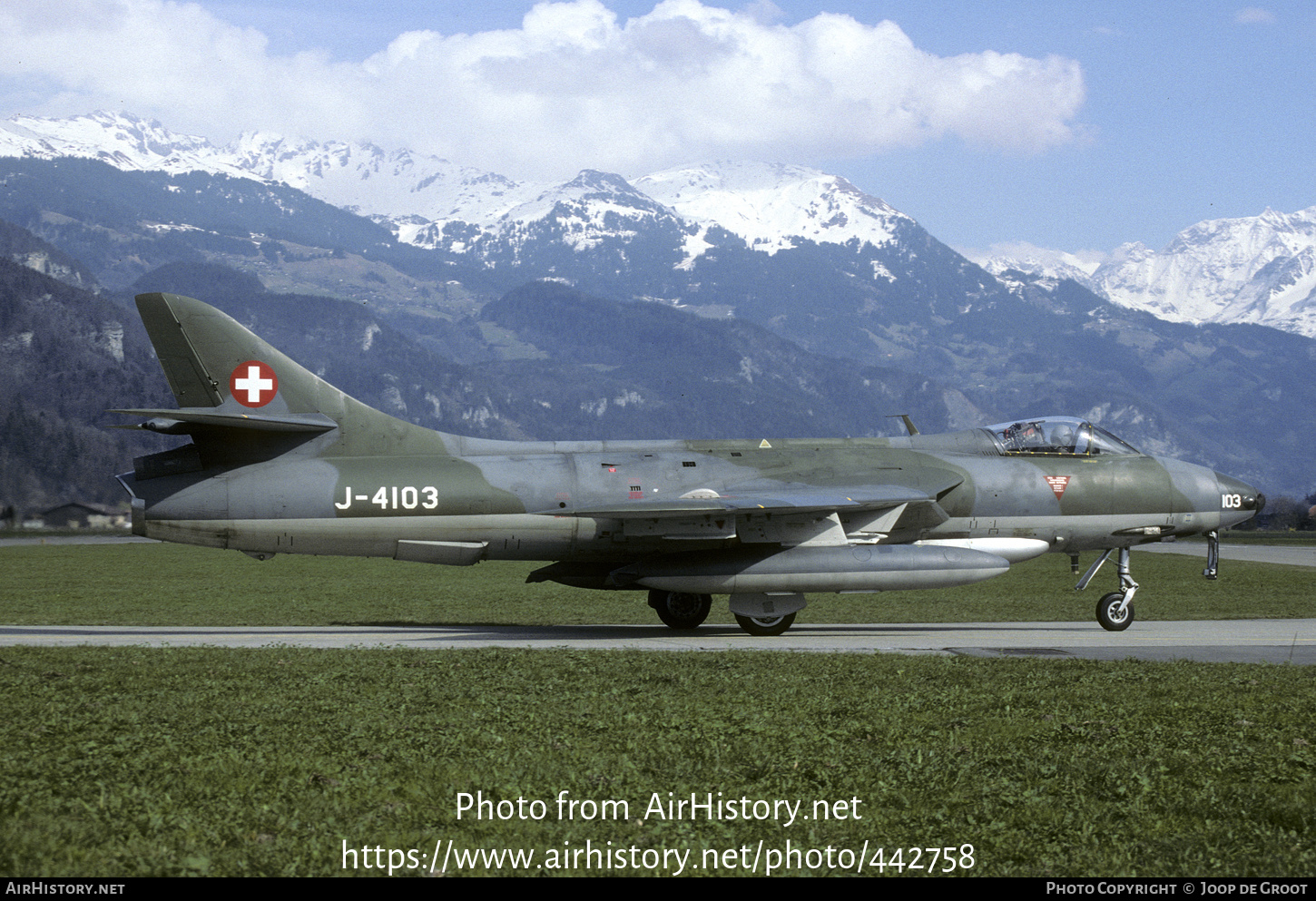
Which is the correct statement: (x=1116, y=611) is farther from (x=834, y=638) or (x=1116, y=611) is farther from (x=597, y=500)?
(x=597, y=500)

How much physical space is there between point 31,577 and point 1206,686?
129 feet

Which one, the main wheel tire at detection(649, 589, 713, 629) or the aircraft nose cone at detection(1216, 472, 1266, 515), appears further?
the aircraft nose cone at detection(1216, 472, 1266, 515)

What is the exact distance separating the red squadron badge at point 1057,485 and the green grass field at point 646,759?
832 centimetres

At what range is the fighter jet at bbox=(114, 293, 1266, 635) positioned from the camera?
792 inches

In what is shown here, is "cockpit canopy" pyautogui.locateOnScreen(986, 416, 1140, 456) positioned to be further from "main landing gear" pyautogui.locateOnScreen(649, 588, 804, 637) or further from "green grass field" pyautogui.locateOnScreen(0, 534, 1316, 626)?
"main landing gear" pyautogui.locateOnScreen(649, 588, 804, 637)

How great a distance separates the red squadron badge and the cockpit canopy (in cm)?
63

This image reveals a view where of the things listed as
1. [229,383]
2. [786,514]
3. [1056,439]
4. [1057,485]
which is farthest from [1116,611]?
[229,383]

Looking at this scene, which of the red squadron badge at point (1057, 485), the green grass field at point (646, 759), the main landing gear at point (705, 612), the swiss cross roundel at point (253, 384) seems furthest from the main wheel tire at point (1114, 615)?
the swiss cross roundel at point (253, 384)

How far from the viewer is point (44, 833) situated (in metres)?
6.70

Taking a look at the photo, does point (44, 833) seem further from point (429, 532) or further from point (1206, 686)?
point (429, 532)

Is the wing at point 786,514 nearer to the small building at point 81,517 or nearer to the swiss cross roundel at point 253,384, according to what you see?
the swiss cross roundel at point 253,384

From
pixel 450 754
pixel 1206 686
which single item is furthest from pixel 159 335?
pixel 1206 686

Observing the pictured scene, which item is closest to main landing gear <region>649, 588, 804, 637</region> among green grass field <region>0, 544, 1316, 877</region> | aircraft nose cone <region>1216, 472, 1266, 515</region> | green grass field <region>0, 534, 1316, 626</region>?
green grass field <region>0, 534, 1316, 626</region>

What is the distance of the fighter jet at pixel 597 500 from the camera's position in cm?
2011
